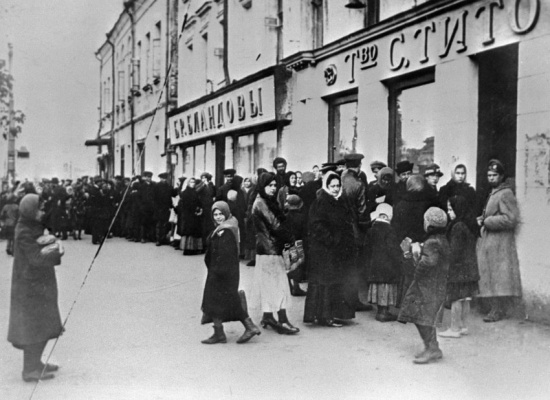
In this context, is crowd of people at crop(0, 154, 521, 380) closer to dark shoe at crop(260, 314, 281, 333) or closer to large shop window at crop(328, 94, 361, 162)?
dark shoe at crop(260, 314, 281, 333)

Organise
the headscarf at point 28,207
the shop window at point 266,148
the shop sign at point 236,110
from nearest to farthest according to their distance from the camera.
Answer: the headscarf at point 28,207
the shop sign at point 236,110
the shop window at point 266,148

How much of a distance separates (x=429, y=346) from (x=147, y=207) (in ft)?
15.5

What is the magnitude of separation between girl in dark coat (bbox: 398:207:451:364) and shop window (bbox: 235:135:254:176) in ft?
12.8

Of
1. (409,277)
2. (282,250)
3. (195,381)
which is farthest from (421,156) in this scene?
(195,381)

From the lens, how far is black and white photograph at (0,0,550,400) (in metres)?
5.18

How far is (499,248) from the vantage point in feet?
22.3

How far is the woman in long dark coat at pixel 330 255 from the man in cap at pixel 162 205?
2.53 metres

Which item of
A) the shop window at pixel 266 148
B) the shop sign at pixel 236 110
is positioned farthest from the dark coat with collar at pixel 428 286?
the shop window at pixel 266 148

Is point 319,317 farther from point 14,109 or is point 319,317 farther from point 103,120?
point 14,109

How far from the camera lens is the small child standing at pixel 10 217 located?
16.4 ft

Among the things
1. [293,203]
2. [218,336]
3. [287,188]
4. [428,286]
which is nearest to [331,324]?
[218,336]

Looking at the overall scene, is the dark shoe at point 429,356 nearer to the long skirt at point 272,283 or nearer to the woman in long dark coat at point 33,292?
the long skirt at point 272,283

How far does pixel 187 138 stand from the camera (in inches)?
321

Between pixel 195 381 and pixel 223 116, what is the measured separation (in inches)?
189
